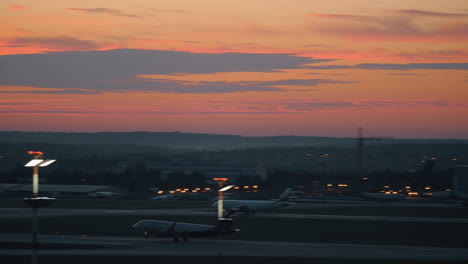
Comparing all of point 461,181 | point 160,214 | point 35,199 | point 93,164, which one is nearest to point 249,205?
point 160,214

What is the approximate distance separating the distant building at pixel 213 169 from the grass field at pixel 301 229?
81.4 meters

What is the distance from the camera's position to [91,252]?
38.6 meters

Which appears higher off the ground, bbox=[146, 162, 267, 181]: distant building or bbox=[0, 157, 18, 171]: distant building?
bbox=[0, 157, 18, 171]: distant building

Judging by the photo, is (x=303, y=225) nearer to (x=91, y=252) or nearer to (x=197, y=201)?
(x=91, y=252)

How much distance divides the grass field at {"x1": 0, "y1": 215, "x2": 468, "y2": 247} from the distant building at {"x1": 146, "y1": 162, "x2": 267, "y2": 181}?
8138 cm

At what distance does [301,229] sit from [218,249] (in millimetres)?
14732

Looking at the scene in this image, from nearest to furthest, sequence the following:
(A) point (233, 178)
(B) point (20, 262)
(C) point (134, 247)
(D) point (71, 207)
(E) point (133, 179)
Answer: (B) point (20, 262), (C) point (134, 247), (D) point (71, 207), (E) point (133, 179), (A) point (233, 178)

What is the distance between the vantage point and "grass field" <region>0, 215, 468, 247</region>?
48.4 m

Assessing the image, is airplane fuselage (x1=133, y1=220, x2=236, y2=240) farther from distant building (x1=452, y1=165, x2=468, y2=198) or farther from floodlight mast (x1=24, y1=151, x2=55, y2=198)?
distant building (x1=452, y1=165, x2=468, y2=198)

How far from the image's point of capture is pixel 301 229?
54.3 metres

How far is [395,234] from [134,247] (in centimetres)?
2472

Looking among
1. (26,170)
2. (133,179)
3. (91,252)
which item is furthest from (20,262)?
(26,170)

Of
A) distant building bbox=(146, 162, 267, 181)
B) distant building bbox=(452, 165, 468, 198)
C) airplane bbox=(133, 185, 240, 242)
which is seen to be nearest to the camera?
airplane bbox=(133, 185, 240, 242)

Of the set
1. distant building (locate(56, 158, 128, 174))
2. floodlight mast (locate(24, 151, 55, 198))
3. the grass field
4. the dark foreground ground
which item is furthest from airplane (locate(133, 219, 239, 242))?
distant building (locate(56, 158, 128, 174))
